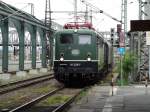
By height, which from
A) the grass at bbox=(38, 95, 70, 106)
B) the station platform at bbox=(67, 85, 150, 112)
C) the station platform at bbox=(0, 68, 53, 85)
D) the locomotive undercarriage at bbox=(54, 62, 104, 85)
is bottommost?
the grass at bbox=(38, 95, 70, 106)

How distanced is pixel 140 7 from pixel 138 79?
4.51m

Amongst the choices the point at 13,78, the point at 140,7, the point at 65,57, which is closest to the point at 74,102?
the point at 65,57

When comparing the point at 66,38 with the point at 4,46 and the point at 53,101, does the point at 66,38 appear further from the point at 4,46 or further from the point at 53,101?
the point at 4,46

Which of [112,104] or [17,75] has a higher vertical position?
[17,75]

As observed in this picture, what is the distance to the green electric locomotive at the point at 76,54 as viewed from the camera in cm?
2761

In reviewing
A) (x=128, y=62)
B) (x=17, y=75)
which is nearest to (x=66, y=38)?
(x=128, y=62)

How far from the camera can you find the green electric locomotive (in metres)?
27.6

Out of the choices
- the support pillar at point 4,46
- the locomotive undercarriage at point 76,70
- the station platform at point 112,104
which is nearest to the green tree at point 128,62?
the locomotive undercarriage at point 76,70

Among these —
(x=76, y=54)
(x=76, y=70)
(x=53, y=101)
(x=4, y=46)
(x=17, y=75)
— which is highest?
(x=4, y=46)

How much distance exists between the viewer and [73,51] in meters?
28.0

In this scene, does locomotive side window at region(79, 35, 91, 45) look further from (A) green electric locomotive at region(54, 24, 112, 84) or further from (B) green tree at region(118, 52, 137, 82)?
(B) green tree at region(118, 52, 137, 82)

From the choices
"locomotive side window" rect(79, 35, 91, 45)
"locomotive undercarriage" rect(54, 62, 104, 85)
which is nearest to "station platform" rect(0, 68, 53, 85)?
"locomotive undercarriage" rect(54, 62, 104, 85)

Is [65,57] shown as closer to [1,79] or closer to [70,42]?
[70,42]

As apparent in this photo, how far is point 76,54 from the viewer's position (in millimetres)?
27969
